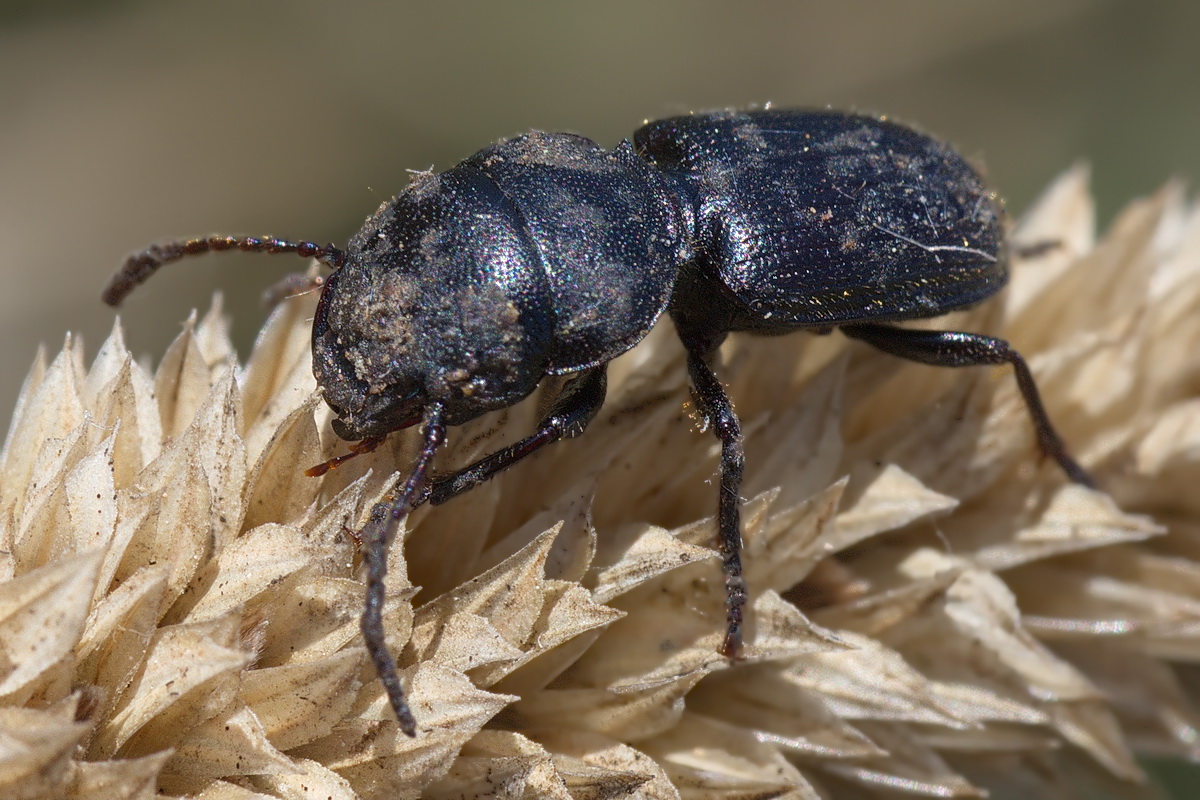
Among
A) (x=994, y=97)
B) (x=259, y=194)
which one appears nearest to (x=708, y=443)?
(x=259, y=194)

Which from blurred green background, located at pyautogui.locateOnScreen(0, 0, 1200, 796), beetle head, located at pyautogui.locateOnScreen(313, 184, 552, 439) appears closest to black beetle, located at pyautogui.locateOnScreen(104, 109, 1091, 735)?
beetle head, located at pyautogui.locateOnScreen(313, 184, 552, 439)

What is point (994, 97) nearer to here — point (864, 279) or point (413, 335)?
point (864, 279)

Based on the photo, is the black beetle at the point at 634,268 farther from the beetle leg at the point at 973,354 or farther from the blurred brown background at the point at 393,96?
the blurred brown background at the point at 393,96

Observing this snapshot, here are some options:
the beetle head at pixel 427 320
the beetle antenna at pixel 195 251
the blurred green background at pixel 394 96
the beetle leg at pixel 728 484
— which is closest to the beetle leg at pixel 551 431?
the beetle head at pixel 427 320

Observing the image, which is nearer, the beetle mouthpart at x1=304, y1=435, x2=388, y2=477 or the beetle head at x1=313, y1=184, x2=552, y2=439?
the beetle mouthpart at x1=304, y1=435, x2=388, y2=477

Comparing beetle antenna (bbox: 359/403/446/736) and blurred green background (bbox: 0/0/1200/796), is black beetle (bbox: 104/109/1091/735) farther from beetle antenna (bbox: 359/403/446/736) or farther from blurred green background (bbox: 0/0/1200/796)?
blurred green background (bbox: 0/0/1200/796)

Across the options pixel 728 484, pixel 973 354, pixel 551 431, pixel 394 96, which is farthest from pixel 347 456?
pixel 394 96

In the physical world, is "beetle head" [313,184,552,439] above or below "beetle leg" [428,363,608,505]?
above

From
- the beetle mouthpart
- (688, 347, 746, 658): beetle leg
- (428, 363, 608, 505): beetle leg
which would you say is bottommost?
(688, 347, 746, 658): beetle leg
